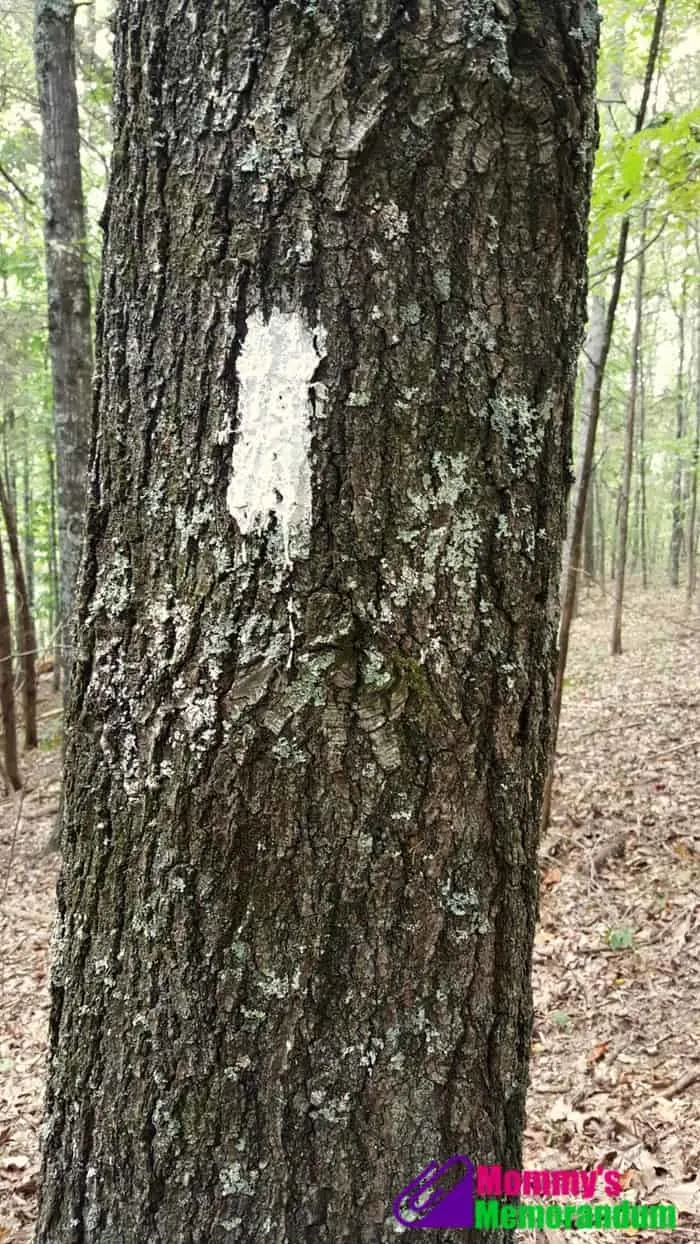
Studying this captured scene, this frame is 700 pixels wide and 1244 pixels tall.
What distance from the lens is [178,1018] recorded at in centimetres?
115

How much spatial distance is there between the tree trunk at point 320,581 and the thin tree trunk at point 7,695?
291 inches

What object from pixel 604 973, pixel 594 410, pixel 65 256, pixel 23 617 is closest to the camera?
pixel 604 973

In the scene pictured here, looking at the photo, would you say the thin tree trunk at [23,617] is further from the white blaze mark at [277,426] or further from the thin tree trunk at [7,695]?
the white blaze mark at [277,426]

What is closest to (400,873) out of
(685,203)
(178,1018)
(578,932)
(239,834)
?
(239,834)

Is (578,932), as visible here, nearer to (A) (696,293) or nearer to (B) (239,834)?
(B) (239,834)

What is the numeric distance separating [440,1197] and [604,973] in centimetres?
346

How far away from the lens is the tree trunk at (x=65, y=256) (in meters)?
5.90

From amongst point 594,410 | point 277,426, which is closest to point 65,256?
point 594,410

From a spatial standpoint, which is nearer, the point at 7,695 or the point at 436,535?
the point at 436,535

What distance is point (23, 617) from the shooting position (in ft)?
28.2

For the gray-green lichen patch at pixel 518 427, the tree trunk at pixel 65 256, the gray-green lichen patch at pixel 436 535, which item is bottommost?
the gray-green lichen patch at pixel 436 535

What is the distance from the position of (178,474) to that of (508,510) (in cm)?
50

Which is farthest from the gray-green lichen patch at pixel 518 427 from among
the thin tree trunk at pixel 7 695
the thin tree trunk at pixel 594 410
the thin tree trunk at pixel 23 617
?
the thin tree trunk at pixel 7 695

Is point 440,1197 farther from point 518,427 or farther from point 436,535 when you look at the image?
point 518,427
